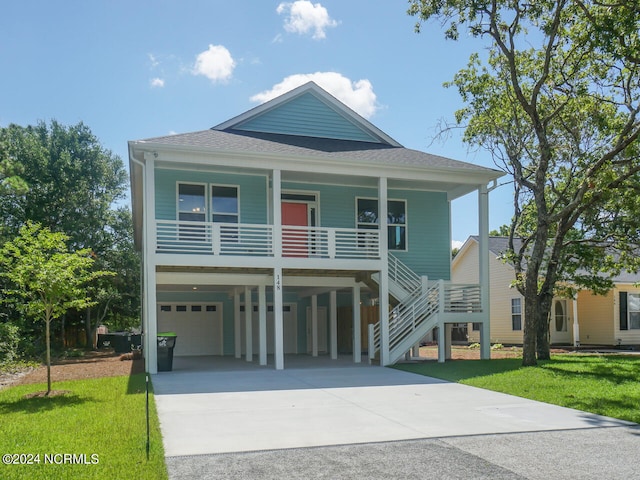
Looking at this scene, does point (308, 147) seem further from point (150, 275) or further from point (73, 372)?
point (73, 372)

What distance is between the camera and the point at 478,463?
6652mm

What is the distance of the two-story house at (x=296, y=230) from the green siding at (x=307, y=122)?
0.13 ft

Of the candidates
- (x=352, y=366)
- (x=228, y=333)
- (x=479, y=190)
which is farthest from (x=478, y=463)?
(x=228, y=333)

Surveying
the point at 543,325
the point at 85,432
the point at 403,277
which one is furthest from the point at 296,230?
the point at 85,432

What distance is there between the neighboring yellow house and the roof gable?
1083 centimetres

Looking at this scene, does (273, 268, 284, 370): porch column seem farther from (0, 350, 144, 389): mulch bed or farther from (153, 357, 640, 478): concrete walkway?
(0, 350, 144, 389): mulch bed

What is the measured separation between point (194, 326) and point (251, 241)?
6.50m

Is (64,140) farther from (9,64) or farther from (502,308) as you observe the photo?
(502,308)

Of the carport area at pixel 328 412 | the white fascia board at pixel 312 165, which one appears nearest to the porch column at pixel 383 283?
the white fascia board at pixel 312 165

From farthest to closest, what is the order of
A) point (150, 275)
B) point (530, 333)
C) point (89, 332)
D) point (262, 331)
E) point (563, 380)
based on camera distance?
point (89, 332) → point (262, 331) → point (530, 333) → point (150, 275) → point (563, 380)

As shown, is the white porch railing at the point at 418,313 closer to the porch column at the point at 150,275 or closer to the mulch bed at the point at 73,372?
the porch column at the point at 150,275

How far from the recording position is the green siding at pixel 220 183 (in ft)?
59.7

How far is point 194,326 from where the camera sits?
22.5 meters

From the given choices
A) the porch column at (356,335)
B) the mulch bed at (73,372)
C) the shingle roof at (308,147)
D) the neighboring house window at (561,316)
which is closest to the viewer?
the mulch bed at (73,372)
